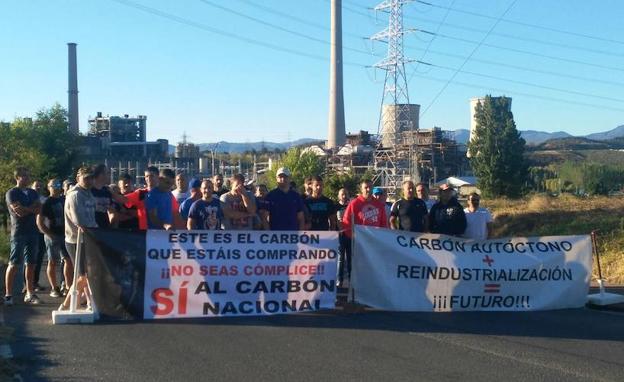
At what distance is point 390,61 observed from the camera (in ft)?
225

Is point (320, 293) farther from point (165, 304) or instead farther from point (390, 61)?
point (390, 61)

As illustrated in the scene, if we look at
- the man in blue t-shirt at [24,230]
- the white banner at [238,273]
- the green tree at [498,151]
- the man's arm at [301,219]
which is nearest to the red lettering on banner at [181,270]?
the white banner at [238,273]

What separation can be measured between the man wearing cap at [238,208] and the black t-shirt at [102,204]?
1.67 meters

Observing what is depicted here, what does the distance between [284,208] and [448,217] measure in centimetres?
249

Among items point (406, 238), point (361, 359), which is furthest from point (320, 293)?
point (361, 359)

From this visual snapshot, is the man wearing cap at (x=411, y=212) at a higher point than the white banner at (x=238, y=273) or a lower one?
higher

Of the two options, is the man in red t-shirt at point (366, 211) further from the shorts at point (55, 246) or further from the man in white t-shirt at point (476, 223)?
the shorts at point (55, 246)

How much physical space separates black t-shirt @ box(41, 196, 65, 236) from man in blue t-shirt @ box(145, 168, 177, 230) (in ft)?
4.34

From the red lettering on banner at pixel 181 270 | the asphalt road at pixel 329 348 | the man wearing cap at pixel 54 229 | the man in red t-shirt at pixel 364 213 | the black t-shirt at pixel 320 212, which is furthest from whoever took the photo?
the black t-shirt at pixel 320 212

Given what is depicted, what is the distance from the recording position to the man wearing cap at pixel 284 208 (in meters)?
11.1

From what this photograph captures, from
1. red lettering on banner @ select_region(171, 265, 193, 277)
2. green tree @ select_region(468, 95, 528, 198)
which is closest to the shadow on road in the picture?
red lettering on banner @ select_region(171, 265, 193, 277)

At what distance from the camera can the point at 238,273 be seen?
9508 mm

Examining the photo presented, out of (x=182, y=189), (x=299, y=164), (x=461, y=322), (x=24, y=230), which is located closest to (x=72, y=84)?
(x=299, y=164)

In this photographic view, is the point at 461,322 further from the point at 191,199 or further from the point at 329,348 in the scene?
the point at 191,199
